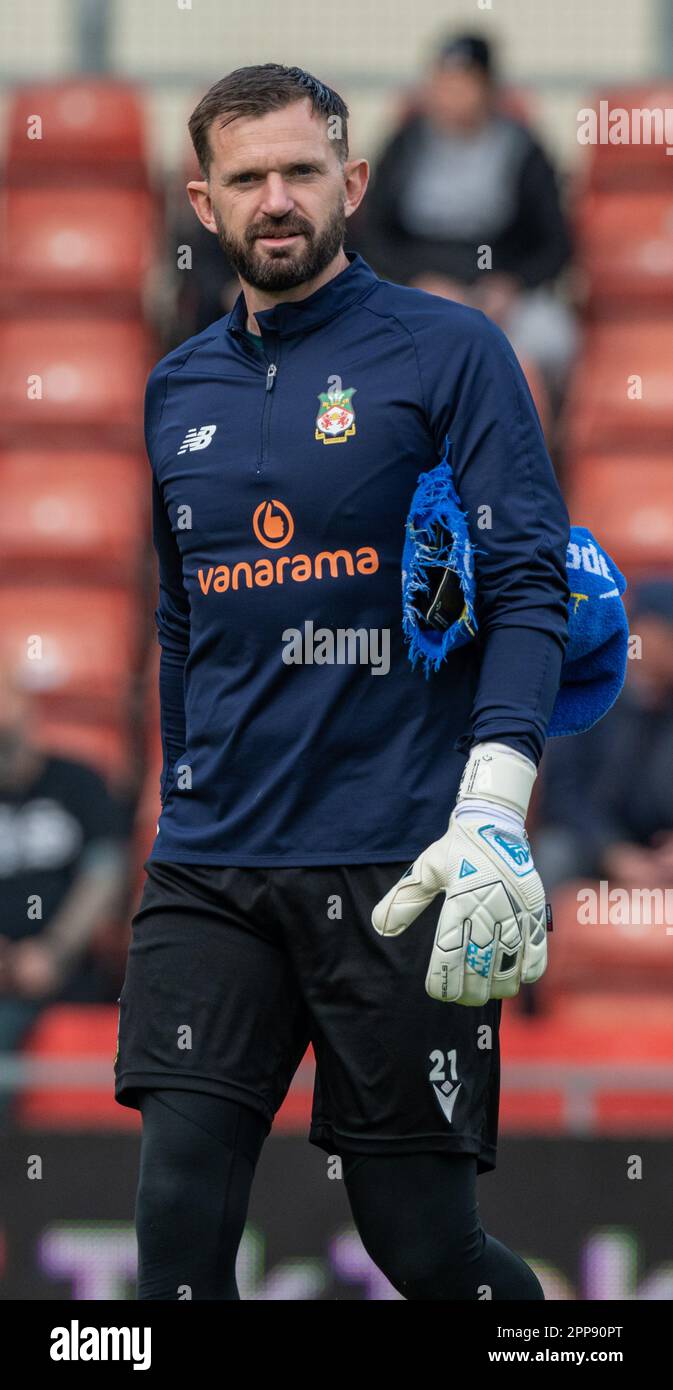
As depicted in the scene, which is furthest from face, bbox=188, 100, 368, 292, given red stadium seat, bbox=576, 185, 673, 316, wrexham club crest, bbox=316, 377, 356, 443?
red stadium seat, bbox=576, 185, 673, 316

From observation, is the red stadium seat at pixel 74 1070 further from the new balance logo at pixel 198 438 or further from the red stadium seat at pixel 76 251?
the red stadium seat at pixel 76 251

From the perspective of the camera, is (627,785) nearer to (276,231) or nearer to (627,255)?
(627,255)

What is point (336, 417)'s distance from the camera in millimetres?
A: 2598

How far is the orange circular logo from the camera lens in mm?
2590

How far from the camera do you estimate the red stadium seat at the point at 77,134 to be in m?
7.65

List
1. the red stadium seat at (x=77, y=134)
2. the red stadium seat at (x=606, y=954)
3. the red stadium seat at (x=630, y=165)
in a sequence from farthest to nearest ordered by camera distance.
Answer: the red stadium seat at (x=77, y=134) < the red stadium seat at (x=630, y=165) < the red stadium seat at (x=606, y=954)

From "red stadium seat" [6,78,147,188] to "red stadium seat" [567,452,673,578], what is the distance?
7.32 feet

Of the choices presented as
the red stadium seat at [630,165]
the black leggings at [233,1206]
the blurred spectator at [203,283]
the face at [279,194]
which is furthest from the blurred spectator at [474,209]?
the black leggings at [233,1206]

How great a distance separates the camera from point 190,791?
269cm

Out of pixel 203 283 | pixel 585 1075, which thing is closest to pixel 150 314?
pixel 203 283

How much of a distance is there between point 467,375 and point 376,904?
2.27ft

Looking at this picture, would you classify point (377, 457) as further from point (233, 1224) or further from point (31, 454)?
point (31, 454)

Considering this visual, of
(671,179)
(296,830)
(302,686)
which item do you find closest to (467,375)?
(302,686)

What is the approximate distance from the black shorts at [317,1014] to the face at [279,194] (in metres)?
0.81
